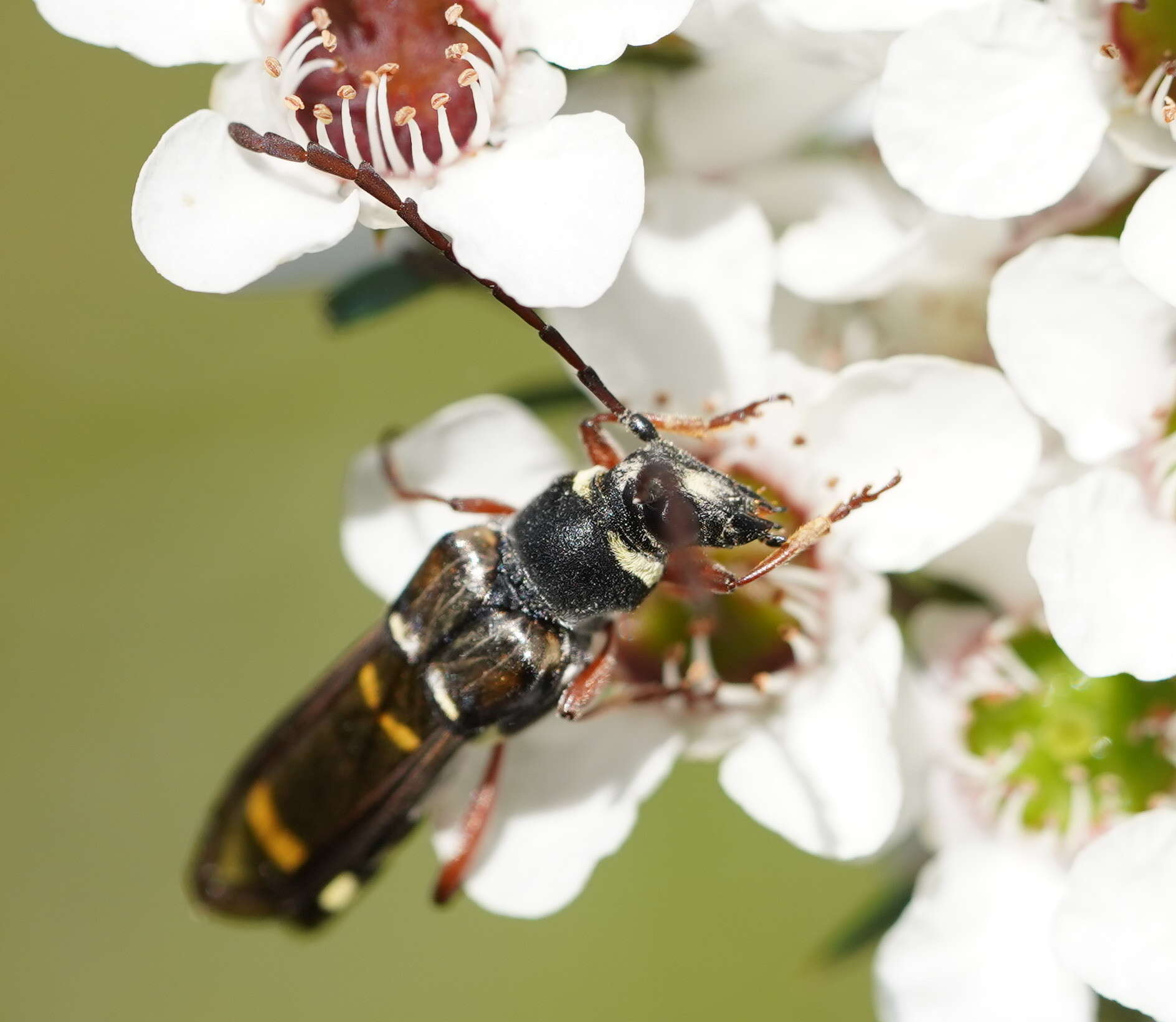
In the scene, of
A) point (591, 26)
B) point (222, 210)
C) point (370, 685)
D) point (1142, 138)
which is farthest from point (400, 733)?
point (1142, 138)

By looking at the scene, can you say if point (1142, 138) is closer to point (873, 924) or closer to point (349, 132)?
point (349, 132)

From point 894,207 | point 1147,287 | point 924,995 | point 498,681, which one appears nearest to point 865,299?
A: point 894,207

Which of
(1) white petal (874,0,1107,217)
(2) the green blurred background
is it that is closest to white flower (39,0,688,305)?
(1) white petal (874,0,1107,217)

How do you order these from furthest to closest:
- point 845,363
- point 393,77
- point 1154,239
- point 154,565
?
point 154,565, point 845,363, point 393,77, point 1154,239

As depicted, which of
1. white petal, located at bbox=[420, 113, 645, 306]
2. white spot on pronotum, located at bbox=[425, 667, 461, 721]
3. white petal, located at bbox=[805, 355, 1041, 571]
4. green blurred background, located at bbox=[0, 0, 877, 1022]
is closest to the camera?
white petal, located at bbox=[420, 113, 645, 306]

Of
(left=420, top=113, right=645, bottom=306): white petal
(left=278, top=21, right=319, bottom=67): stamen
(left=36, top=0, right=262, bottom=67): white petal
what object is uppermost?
(left=36, top=0, right=262, bottom=67): white petal

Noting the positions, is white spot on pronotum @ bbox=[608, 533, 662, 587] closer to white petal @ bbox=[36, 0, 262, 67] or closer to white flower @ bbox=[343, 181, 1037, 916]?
white flower @ bbox=[343, 181, 1037, 916]
